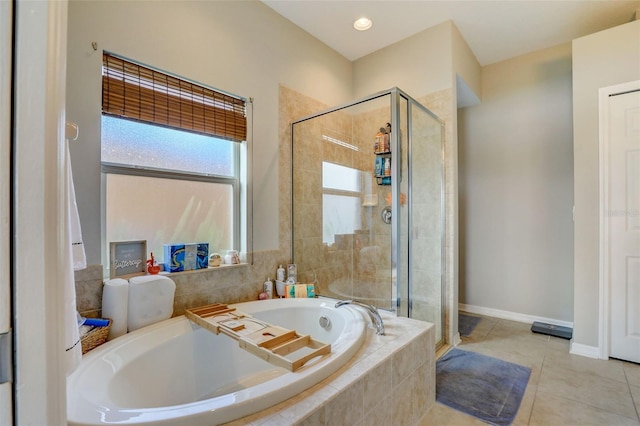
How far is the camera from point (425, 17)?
2572 millimetres

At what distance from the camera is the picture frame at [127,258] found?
167 cm

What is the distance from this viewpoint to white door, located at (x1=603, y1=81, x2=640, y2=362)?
220 cm

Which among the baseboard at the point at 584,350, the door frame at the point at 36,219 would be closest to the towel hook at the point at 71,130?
the door frame at the point at 36,219

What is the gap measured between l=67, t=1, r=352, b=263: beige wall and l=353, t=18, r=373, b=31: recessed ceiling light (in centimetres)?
40

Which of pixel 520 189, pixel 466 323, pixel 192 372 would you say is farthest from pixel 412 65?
pixel 192 372

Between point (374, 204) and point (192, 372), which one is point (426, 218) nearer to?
point (374, 204)

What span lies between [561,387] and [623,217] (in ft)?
4.36

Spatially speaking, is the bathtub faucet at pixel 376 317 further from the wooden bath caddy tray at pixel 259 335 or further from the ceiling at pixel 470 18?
the ceiling at pixel 470 18

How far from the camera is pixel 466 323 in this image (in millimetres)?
3139

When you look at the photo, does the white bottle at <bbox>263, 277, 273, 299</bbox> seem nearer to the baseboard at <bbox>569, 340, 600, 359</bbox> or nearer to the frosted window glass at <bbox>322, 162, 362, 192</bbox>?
the frosted window glass at <bbox>322, 162, 362, 192</bbox>

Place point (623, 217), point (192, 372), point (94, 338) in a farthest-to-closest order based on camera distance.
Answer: point (623, 217) → point (192, 372) → point (94, 338)

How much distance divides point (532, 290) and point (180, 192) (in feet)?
→ 11.5

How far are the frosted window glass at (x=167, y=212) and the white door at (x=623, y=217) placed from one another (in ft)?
9.46

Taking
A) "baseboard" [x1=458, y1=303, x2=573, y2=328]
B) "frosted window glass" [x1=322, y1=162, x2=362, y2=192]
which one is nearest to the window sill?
"frosted window glass" [x1=322, y1=162, x2=362, y2=192]
